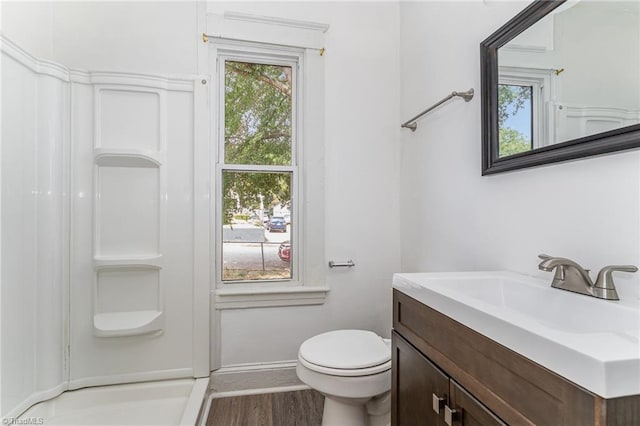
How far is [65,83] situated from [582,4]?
2264mm

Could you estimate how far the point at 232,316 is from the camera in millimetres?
1903

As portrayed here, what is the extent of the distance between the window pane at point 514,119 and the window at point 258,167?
47.1 inches

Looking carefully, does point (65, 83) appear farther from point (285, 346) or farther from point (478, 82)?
point (478, 82)

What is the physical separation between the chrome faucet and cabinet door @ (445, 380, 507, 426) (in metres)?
0.39

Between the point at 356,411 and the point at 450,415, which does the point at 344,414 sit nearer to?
the point at 356,411

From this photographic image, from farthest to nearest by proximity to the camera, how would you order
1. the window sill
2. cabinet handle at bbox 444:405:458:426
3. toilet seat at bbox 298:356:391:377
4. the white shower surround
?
the window sill < the white shower surround < toilet seat at bbox 298:356:391:377 < cabinet handle at bbox 444:405:458:426

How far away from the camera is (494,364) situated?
662 millimetres

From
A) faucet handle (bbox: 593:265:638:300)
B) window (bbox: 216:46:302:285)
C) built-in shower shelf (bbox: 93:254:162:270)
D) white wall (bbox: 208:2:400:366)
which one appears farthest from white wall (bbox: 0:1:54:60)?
faucet handle (bbox: 593:265:638:300)

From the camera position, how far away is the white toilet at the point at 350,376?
51.6 inches

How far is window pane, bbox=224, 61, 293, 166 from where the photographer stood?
201 centimetres

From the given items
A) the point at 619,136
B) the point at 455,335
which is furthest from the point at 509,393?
the point at 619,136

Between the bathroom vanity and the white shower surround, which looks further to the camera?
the white shower surround

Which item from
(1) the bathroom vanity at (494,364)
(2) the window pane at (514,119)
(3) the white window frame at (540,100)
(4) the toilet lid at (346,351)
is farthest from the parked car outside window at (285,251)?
(3) the white window frame at (540,100)

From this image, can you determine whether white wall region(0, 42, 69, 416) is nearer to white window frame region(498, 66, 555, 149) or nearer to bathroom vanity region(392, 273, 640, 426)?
bathroom vanity region(392, 273, 640, 426)
